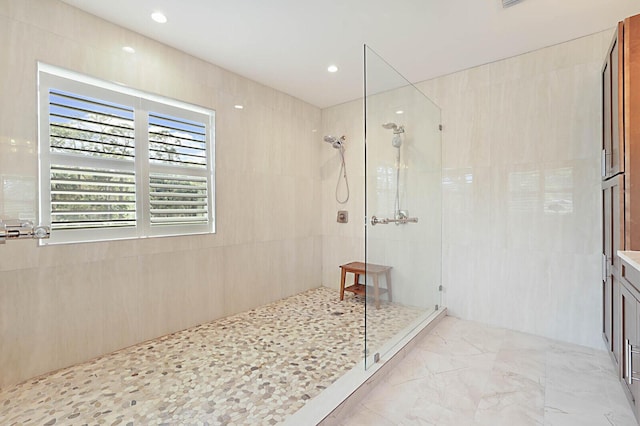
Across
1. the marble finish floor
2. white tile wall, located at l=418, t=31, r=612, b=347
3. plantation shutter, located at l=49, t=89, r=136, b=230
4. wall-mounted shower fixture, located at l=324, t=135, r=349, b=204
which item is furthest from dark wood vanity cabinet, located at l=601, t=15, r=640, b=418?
plantation shutter, located at l=49, t=89, r=136, b=230

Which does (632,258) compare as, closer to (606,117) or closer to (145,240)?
(606,117)

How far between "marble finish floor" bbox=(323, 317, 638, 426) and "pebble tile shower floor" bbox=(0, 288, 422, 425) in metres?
0.28

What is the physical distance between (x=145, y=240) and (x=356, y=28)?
231 cm

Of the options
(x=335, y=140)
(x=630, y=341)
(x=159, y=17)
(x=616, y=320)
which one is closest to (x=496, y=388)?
(x=630, y=341)

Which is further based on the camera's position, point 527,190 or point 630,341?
point 527,190

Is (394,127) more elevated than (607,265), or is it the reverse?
(394,127)

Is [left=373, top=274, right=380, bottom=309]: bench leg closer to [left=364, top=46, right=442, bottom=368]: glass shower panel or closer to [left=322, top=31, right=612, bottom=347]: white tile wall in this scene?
[left=364, top=46, right=442, bottom=368]: glass shower panel

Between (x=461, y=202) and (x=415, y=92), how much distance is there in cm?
116

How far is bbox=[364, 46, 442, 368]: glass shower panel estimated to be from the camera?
2.08m

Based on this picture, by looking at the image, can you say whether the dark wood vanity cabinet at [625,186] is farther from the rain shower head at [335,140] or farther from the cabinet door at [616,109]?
the rain shower head at [335,140]

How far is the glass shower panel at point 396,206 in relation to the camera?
2.08 metres

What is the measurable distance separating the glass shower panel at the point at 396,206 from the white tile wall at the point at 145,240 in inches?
60.9

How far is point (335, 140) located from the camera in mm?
3840

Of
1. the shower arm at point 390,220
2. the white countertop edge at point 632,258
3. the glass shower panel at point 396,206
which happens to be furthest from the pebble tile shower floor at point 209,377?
the white countertop edge at point 632,258
